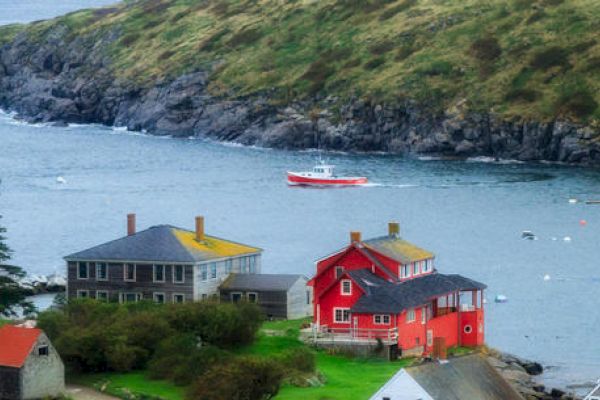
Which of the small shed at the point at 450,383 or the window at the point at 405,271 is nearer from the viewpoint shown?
the small shed at the point at 450,383

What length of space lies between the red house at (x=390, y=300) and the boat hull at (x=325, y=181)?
87981 millimetres

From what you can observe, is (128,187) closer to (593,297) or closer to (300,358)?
(593,297)

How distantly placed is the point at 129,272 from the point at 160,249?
193cm

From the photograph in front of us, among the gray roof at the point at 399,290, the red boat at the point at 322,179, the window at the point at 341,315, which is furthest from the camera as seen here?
the red boat at the point at 322,179

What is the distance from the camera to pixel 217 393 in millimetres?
67062

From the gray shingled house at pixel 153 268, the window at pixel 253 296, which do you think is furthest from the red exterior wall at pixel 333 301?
the gray shingled house at pixel 153 268

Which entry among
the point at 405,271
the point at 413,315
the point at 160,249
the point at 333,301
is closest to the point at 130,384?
the point at 333,301

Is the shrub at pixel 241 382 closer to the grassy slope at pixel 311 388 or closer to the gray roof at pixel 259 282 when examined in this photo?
the grassy slope at pixel 311 388

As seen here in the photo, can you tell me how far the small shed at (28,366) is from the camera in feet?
229

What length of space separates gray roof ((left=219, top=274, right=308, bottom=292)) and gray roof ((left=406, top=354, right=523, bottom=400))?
72.6 feet

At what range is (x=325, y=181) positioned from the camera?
584 ft

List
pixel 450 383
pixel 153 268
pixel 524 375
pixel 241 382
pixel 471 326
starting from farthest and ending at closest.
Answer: pixel 153 268 < pixel 471 326 < pixel 524 375 < pixel 241 382 < pixel 450 383

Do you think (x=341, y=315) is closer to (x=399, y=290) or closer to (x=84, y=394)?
(x=399, y=290)

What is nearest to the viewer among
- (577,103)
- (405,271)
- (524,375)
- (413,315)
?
(413,315)
